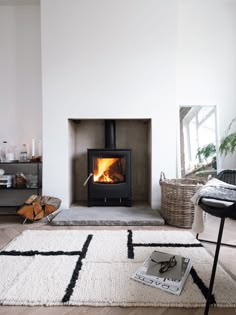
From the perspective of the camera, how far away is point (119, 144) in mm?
3572

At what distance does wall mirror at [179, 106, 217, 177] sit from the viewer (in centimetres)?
333

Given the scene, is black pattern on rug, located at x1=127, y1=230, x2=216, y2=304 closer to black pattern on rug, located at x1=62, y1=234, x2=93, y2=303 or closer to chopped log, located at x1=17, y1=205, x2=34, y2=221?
black pattern on rug, located at x1=62, y1=234, x2=93, y2=303

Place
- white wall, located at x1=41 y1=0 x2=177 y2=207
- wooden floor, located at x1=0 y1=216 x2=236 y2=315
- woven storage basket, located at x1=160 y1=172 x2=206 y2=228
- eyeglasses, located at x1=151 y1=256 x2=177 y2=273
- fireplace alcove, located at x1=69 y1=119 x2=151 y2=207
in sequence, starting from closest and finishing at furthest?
wooden floor, located at x1=0 y1=216 x2=236 y2=315 < eyeglasses, located at x1=151 y1=256 x2=177 y2=273 < woven storage basket, located at x1=160 y1=172 x2=206 y2=228 < white wall, located at x1=41 y1=0 x2=177 y2=207 < fireplace alcove, located at x1=69 y1=119 x2=151 y2=207

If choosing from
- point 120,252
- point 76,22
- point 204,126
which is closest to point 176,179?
point 204,126

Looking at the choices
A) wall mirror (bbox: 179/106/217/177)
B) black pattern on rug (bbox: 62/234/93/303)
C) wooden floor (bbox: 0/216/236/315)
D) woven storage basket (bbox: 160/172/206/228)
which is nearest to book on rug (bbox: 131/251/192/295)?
wooden floor (bbox: 0/216/236/315)

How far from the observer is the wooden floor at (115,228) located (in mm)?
1281

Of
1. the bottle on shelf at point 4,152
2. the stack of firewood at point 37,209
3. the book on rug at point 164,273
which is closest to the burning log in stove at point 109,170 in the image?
the stack of firewood at point 37,209

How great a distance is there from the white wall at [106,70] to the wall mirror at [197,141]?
1.10 feet

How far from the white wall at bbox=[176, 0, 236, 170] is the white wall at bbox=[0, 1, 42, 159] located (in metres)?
1.95

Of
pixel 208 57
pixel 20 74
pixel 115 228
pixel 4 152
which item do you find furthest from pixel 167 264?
pixel 20 74

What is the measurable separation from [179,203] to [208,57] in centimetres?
210

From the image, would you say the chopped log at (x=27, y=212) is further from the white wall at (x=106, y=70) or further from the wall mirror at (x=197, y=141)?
the wall mirror at (x=197, y=141)

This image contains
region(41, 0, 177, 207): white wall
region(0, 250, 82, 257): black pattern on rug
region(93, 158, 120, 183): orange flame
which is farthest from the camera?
region(93, 158, 120, 183): orange flame

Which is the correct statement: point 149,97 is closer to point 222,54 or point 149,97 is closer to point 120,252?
point 222,54
